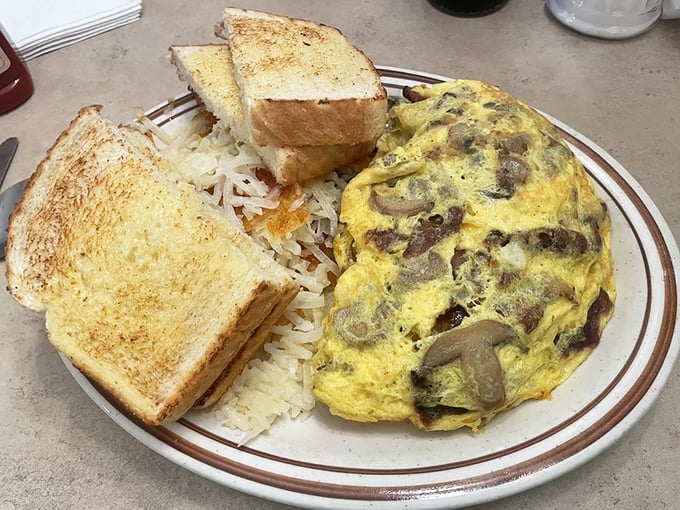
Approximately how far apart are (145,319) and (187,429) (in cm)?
36

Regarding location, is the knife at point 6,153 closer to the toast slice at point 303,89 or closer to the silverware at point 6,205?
the silverware at point 6,205

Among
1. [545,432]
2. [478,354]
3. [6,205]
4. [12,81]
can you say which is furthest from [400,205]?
[12,81]

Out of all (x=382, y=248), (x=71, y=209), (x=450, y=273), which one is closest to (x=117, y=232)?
(x=71, y=209)

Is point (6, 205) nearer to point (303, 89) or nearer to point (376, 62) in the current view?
point (303, 89)

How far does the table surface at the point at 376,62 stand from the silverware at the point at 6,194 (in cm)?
9

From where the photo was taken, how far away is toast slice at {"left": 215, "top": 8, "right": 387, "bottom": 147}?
2.15 m

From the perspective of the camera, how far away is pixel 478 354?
1684mm

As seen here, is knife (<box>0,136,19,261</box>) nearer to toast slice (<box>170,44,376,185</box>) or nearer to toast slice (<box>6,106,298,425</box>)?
toast slice (<box>6,106,298,425</box>)

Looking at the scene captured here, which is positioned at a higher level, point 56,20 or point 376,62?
point 56,20

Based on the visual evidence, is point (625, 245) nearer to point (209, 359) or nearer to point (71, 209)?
point (209, 359)

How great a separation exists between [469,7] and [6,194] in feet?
9.41

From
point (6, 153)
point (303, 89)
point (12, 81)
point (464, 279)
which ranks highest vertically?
point (303, 89)

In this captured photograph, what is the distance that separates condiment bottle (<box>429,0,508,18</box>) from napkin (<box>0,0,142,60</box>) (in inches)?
75.9

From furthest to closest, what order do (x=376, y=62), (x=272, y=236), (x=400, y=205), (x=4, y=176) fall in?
(x=376, y=62)
(x=4, y=176)
(x=272, y=236)
(x=400, y=205)
